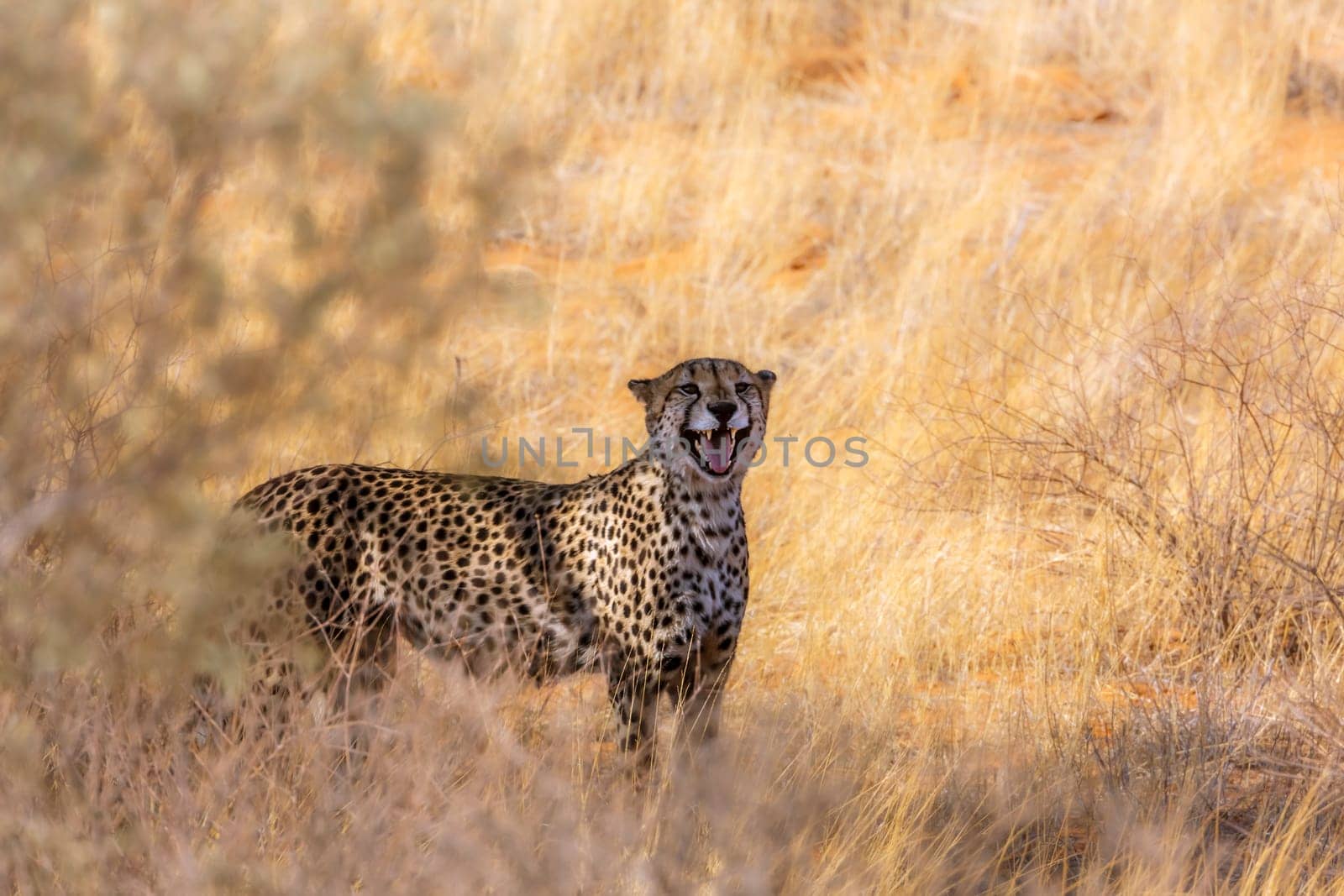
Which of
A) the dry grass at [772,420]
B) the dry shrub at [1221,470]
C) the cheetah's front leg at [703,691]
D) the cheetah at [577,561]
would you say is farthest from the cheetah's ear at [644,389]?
the dry shrub at [1221,470]

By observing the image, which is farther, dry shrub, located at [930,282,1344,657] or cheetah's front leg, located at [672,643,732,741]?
dry shrub, located at [930,282,1344,657]

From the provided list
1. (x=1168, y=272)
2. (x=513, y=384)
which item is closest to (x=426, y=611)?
(x=513, y=384)

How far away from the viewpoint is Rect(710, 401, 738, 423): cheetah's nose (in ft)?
13.2

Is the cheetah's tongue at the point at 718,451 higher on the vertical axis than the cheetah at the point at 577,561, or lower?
higher

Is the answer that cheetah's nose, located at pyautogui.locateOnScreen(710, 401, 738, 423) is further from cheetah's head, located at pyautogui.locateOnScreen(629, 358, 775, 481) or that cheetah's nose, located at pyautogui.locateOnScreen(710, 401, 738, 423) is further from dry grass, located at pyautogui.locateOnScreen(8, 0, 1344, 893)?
dry grass, located at pyautogui.locateOnScreen(8, 0, 1344, 893)

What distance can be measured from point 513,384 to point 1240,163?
434 centimetres

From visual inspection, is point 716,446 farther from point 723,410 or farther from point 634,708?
point 634,708

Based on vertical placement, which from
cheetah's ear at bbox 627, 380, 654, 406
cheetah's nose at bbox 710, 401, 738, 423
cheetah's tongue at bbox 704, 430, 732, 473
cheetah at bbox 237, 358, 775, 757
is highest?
cheetah's ear at bbox 627, 380, 654, 406

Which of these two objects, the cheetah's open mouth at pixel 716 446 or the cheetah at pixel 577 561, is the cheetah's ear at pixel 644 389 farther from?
the cheetah's open mouth at pixel 716 446

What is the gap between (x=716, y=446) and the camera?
4086mm

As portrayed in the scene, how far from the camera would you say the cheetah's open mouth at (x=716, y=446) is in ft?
13.3

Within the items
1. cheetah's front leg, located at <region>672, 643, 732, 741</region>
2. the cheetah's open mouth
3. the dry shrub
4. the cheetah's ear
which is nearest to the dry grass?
the dry shrub

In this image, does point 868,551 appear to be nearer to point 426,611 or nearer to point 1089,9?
point 426,611

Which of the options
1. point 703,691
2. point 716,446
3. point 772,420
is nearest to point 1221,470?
point 716,446
